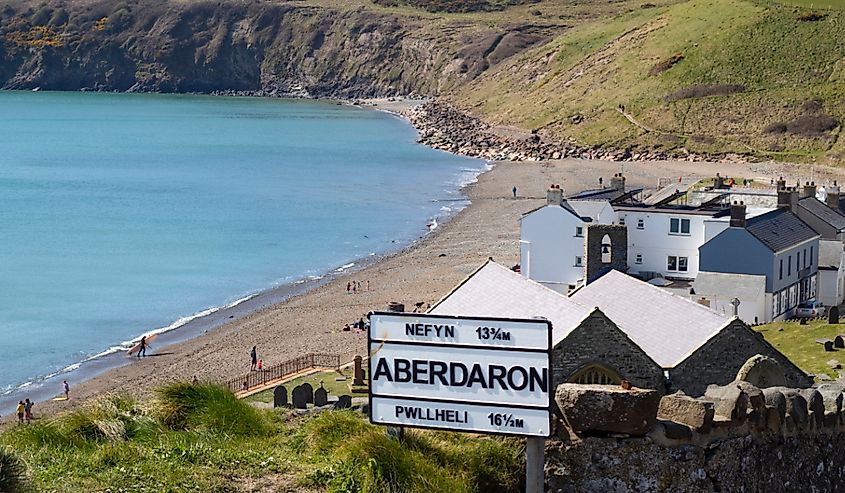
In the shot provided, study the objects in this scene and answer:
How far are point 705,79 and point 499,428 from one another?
137 meters

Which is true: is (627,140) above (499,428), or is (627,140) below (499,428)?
below

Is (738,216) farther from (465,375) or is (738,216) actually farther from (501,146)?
(501,146)

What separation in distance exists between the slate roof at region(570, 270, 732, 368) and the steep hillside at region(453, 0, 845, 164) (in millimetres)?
94190

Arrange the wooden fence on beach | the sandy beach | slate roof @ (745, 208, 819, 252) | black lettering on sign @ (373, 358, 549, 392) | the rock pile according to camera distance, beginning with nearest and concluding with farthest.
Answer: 1. black lettering on sign @ (373, 358, 549, 392)
2. the wooden fence on beach
3. slate roof @ (745, 208, 819, 252)
4. the sandy beach
5. the rock pile

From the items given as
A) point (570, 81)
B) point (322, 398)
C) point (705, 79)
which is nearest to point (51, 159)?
point (570, 81)

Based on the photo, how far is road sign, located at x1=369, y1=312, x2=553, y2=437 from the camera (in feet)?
29.0

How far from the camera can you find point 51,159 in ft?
509

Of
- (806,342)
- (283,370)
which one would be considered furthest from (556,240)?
(806,342)

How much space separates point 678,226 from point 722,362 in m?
26.4

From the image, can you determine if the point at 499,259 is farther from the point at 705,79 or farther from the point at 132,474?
the point at 705,79

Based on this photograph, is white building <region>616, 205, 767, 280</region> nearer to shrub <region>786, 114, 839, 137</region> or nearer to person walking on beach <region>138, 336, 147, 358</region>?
person walking on beach <region>138, 336, 147, 358</region>

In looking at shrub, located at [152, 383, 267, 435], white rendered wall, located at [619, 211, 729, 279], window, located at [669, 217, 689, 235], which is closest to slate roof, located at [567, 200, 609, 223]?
white rendered wall, located at [619, 211, 729, 279]

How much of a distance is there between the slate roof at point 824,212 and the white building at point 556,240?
972 centimetres

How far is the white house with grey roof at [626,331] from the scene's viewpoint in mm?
21094
